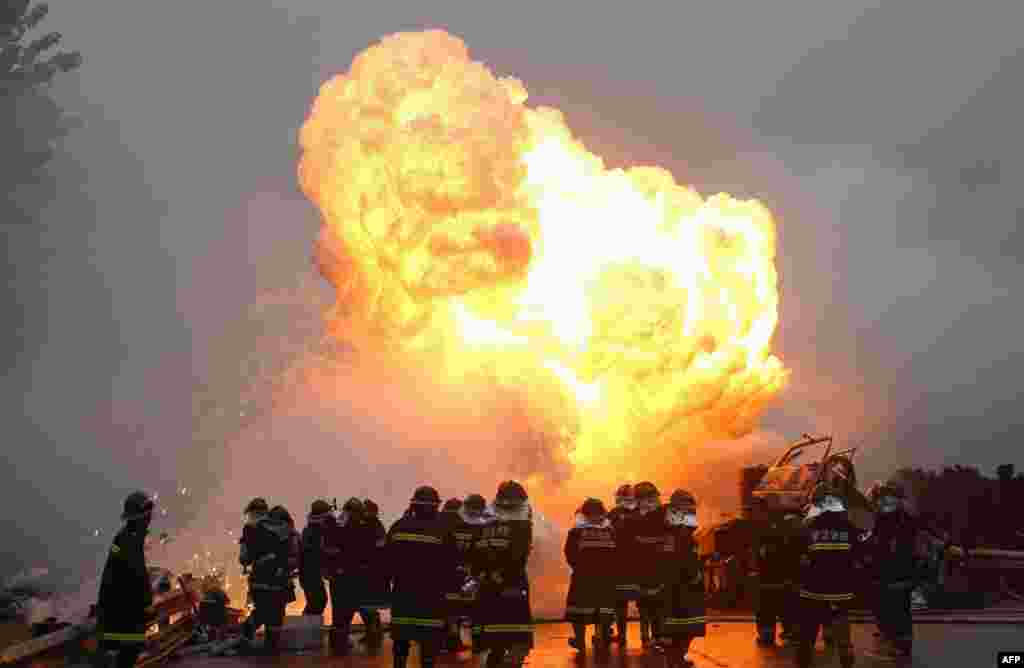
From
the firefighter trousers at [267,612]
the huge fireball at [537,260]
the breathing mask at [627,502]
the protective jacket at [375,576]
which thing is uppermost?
the huge fireball at [537,260]

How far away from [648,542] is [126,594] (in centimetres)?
896

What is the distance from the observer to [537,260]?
1561 inches

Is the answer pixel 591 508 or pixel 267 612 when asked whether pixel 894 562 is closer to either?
pixel 591 508

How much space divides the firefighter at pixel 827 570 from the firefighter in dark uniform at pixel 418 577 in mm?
5440

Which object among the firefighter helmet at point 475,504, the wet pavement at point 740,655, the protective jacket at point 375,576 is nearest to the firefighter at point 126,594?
the firefighter helmet at point 475,504

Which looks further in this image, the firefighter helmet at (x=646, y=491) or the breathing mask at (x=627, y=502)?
the breathing mask at (x=627, y=502)

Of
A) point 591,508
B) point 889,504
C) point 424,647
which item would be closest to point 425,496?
point 424,647

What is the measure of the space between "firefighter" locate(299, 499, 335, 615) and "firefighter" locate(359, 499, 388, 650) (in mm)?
1184

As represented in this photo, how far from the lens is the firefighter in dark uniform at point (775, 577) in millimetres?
21172

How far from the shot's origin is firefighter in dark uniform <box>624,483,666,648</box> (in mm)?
19062

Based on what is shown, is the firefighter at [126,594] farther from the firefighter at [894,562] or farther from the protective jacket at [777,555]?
the protective jacket at [777,555]

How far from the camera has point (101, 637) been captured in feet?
45.4

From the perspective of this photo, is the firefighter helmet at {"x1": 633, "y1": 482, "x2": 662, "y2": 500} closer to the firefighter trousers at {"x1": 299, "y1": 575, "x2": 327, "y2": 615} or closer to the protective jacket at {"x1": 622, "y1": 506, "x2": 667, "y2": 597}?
the protective jacket at {"x1": 622, "y1": 506, "x2": 667, "y2": 597}

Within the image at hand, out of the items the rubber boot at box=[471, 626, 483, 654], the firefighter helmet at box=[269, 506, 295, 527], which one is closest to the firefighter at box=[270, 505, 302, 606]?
the firefighter helmet at box=[269, 506, 295, 527]
